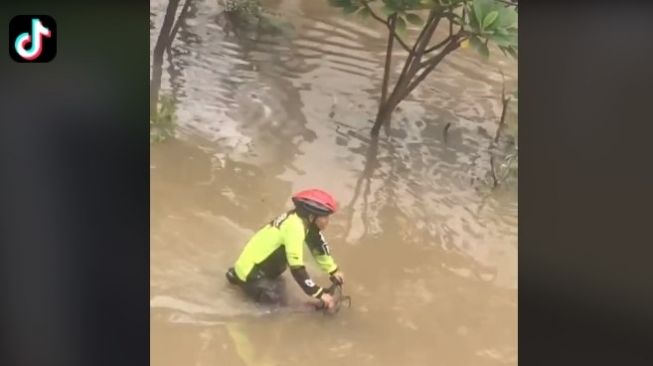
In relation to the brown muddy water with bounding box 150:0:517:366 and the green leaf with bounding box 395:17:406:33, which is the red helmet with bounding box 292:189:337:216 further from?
the green leaf with bounding box 395:17:406:33

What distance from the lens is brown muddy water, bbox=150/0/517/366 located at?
2.41 feet

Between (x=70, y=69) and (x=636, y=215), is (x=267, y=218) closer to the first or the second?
(x=70, y=69)

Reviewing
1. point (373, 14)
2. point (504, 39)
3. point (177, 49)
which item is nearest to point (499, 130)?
point (504, 39)

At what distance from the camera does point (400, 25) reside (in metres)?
0.74

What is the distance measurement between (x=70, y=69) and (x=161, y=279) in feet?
0.97

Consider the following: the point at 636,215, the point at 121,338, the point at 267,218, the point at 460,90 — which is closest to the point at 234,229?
the point at 267,218

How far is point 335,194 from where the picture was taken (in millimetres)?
741

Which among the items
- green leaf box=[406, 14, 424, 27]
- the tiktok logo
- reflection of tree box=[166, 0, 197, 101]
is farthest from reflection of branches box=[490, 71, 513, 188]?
the tiktok logo

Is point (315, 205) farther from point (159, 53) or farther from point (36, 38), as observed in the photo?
point (36, 38)

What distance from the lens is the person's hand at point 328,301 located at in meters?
0.73

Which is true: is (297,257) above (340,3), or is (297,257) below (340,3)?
below

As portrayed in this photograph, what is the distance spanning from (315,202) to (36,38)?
1.38ft

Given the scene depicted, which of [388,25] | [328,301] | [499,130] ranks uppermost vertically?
[388,25]

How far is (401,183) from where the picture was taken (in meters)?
0.75
